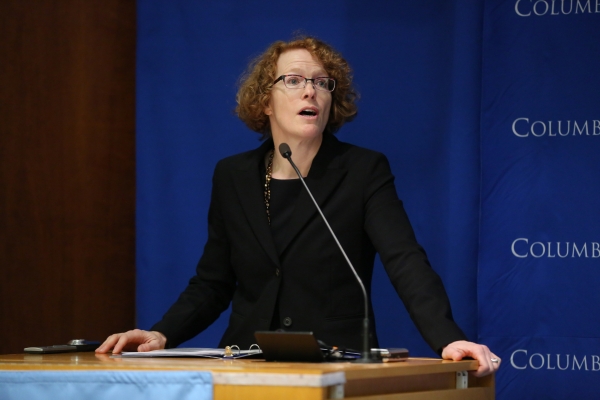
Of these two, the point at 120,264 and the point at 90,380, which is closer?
the point at 90,380

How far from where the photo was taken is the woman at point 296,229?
2557 millimetres

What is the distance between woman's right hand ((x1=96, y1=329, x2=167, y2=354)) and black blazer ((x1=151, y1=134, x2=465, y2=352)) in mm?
85

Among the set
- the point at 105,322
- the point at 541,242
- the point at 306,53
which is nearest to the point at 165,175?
the point at 105,322

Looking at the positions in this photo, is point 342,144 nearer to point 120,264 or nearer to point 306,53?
point 306,53

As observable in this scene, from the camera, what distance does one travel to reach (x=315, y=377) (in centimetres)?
136

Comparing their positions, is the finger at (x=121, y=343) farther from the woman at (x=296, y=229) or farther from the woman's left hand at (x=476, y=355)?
the woman's left hand at (x=476, y=355)

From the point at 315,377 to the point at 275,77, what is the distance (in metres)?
1.75

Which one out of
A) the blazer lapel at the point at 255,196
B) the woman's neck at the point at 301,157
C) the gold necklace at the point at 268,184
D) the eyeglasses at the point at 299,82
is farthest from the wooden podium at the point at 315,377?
the eyeglasses at the point at 299,82

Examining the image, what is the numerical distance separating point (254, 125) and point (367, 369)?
1732 millimetres

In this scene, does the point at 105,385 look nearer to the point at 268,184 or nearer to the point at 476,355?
the point at 476,355

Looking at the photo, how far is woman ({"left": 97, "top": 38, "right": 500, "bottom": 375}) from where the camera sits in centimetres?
256

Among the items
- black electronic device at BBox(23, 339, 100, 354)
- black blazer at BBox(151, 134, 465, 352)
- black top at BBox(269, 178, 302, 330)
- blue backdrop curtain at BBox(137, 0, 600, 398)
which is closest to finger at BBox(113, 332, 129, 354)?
black electronic device at BBox(23, 339, 100, 354)

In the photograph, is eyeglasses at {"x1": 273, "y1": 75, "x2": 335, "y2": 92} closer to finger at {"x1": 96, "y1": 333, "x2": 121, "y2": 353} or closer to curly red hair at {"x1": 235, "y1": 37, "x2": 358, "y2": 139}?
curly red hair at {"x1": 235, "y1": 37, "x2": 358, "y2": 139}

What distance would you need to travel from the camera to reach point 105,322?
356 cm
